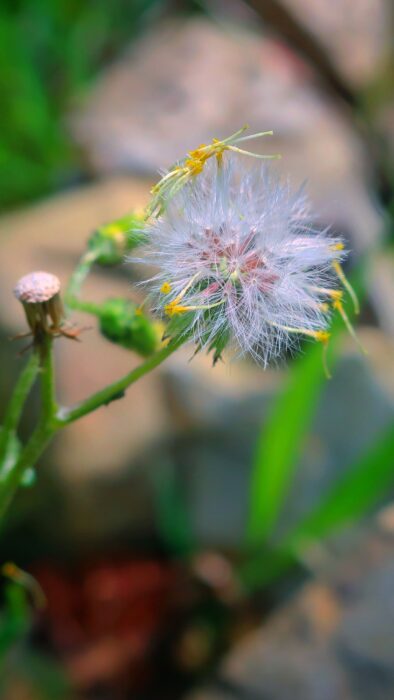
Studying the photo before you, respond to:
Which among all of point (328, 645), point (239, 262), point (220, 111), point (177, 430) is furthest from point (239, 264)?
point (220, 111)

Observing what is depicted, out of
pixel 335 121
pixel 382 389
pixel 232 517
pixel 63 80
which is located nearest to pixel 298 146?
pixel 335 121

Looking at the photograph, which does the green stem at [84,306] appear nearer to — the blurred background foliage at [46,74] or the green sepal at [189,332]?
the green sepal at [189,332]

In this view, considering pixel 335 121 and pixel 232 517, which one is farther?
pixel 335 121

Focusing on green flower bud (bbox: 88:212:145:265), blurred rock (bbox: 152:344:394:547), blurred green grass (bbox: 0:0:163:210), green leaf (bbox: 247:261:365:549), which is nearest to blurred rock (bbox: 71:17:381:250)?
blurred green grass (bbox: 0:0:163:210)


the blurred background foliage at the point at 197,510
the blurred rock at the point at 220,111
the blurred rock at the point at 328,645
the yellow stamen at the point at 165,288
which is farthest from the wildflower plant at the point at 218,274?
the blurred rock at the point at 220,111

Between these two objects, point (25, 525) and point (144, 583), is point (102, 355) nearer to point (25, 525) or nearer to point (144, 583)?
point (25, 525)

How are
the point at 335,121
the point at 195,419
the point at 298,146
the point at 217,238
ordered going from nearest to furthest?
the point at 217,238
the point at 195,419
the point at 298,146
the point at 335,121
